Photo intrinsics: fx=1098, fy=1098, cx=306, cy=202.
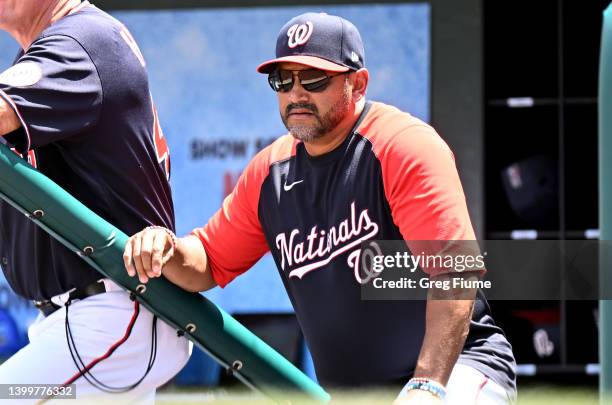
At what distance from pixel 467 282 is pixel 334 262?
0.40m

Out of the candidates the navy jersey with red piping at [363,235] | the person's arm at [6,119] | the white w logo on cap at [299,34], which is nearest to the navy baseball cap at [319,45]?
the white w logo on cap at [299,34]

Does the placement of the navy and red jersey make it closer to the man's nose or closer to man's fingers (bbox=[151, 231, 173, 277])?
man's fingers (bbox=[151, 231, 173, 277])

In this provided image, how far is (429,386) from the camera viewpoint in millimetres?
2145

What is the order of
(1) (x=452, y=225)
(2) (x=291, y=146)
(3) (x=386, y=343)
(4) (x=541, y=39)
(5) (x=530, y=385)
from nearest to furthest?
(1) (x=452, y=225)
(3) (x=386, y=343)
(2) (x=291, y=146)
(5) (x=530, y=385)
(4) (x=541, y=39)

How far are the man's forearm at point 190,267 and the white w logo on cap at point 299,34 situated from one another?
1.85ft

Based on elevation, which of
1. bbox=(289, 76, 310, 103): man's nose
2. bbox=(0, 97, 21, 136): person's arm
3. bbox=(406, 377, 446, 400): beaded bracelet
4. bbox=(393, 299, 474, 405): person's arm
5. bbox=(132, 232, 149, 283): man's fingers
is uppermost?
bbox=(289, 76, 310, 103): man's nose

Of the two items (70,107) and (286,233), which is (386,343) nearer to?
(286,233)

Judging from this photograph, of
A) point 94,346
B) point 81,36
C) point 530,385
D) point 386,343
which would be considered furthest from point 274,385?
point 530,385

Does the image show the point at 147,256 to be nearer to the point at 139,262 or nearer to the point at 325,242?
the point at 139,262

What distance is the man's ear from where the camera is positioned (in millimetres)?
2688

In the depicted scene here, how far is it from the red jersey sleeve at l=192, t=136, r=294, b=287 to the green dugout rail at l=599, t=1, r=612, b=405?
915 mm

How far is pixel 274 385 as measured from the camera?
7.34 feet

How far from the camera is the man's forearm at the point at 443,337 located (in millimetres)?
2186

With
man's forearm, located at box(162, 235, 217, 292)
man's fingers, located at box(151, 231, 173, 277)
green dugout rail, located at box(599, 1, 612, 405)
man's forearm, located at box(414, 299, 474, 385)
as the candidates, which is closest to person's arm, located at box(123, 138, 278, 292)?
man's forearm, located at box(162, 235, 217, 292)
